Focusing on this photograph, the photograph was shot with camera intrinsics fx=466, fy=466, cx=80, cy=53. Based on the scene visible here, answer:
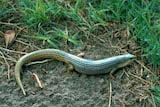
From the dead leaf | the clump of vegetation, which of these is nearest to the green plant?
the clump of vegetation

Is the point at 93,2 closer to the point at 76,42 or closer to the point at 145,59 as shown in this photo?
the point at 76,42

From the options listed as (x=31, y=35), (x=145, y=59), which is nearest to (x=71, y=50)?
(x=31, y=35)

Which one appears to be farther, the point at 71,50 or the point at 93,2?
the point at 93,2

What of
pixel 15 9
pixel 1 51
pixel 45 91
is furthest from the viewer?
pixel 15 9

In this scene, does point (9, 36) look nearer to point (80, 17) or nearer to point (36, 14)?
point (36, 14)

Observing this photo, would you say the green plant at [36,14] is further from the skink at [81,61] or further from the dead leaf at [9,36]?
the skink at [81,61]

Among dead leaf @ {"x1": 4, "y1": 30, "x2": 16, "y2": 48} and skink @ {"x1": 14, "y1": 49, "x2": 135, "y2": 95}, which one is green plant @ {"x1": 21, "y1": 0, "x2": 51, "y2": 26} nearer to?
dead leaf @ {"x1": 4, "y1": 30, "x2": 16, "y2": 48}
